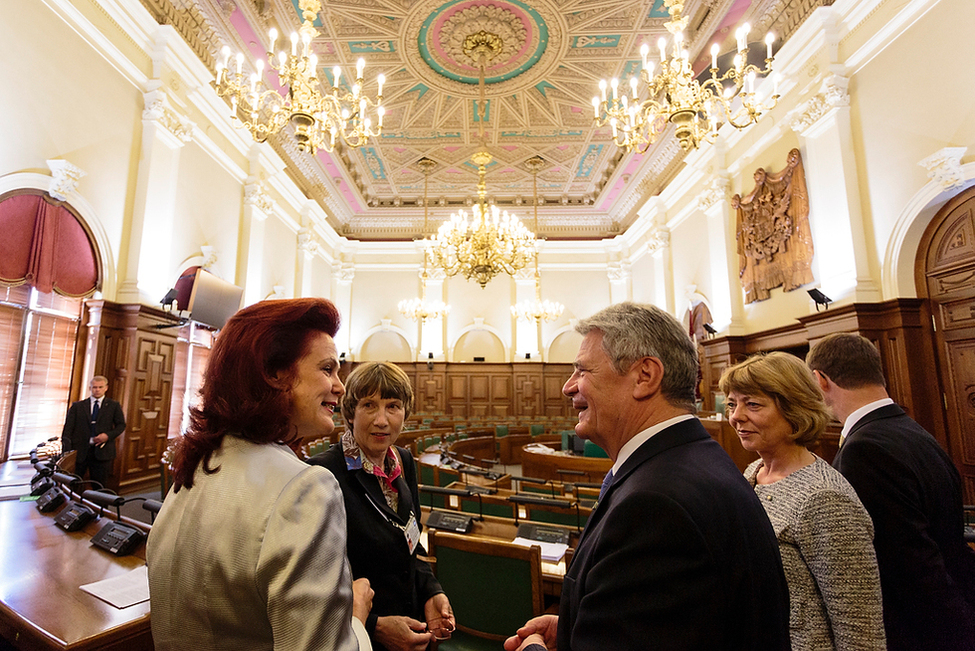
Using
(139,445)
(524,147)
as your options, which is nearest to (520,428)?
(524,147)

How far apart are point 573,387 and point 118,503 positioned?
2636 mm

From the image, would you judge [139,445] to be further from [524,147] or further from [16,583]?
[524,147]

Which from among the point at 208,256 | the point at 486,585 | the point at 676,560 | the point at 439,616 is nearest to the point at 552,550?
the point at 486,585

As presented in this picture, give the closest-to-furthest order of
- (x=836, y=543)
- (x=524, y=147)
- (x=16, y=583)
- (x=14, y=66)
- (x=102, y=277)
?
1. (x=836, y=543)
2. (x=16, y=583)
3. (x=14, y=66)
4. (x=102, y=277)
5. (x=524, y=147)

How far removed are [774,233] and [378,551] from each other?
7653mm

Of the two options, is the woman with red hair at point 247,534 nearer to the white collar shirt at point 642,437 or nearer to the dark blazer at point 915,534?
the white collar shirt at point 642,437

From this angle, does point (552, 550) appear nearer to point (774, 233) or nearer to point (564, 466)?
point (564, 466)

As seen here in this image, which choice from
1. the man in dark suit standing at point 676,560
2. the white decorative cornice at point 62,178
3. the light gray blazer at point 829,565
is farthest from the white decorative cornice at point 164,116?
the light gray blazer at point 829,565

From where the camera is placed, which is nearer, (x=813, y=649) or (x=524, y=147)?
(x=813, y=649)

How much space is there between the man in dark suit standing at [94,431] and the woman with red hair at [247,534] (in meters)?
5.28

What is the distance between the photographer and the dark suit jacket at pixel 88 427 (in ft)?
16.1

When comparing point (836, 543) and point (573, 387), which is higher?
point (573, 387)

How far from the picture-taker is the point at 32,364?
684cm

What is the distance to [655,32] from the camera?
748 cm
